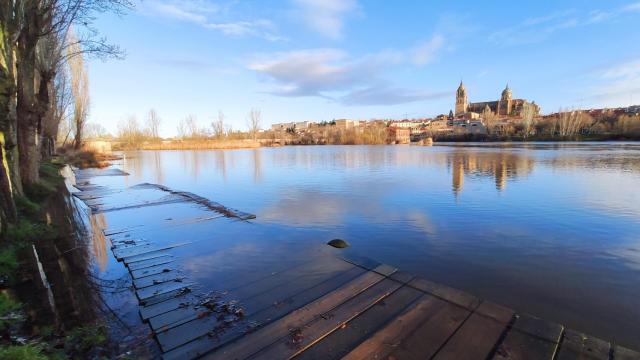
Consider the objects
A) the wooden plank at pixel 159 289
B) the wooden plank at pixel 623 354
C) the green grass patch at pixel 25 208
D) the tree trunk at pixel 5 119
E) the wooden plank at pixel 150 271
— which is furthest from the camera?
the green grass patch at pixel 25 208

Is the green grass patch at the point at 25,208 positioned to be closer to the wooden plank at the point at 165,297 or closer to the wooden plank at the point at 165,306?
the wooden plank at the point at 165,297

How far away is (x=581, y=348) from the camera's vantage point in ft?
11.1

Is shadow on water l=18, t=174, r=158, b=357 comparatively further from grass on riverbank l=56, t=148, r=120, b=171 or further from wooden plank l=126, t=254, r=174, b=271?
grass on riverbank l=56, t=148, r=120, b=171

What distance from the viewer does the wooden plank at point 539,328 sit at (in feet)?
11.6

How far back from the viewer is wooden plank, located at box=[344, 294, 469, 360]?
10.7 ft

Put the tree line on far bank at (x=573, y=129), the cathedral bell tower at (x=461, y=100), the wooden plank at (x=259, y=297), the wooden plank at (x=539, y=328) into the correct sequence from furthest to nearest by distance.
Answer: the cathedral bell tower at (x=461, y=100) < the tree line on far bank at (x=573, y=129) < the wooden plank at (x=259, y=297) < the wooden plank at (x=539, y=328)

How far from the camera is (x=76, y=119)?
34625 millimetres

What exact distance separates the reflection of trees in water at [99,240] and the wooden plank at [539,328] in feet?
21.5

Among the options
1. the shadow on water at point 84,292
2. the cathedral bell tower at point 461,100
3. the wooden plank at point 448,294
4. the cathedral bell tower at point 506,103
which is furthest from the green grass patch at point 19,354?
the cathedral bell tower at point 461,100

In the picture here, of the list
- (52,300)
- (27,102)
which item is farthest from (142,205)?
(52,300)

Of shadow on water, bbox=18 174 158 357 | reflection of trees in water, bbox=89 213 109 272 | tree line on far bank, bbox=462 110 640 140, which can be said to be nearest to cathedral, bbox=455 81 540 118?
tree line on far bank, bbox=462 110 640 140

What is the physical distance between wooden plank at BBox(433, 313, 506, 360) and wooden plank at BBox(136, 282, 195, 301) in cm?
376

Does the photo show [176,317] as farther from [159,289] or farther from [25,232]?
[25,232]

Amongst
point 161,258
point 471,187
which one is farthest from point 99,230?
point 471,187
